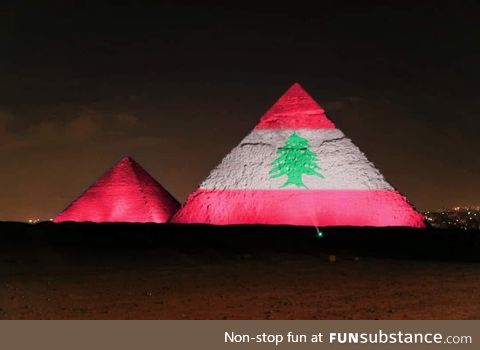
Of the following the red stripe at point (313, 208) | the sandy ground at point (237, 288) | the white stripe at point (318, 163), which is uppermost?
the white stripe at point (318, 163)

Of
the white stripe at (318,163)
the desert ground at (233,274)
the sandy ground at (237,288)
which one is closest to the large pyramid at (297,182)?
the white stripe at (318,163)

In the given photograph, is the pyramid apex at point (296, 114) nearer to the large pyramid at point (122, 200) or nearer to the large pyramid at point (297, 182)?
the large pyramid at point (297, 182)

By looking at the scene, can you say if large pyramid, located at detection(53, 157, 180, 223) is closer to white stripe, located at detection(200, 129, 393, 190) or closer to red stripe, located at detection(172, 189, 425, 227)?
white stripe, located at detection(200, 129, 393, 190)

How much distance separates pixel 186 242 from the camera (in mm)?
19547

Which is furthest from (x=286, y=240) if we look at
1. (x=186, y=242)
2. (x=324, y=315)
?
(x=324, y=315)

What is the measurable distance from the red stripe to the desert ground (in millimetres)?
3352

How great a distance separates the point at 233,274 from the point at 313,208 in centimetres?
1298

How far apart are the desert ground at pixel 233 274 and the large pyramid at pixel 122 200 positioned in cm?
786

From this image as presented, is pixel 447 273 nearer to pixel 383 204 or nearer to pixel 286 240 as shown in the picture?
pixel 286 240

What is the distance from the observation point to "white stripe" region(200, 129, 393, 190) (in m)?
27.2

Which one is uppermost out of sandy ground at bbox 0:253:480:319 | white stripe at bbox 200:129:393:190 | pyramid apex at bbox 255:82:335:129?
pyramid apex at bbox 255:82:335:129

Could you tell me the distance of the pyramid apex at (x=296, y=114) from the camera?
27939 millimetres

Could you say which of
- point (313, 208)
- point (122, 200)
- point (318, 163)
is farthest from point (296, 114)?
point (122, 200)

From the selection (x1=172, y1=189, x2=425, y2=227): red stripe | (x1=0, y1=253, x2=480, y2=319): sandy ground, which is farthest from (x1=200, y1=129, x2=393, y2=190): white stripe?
(x1=0, y1=253, x2=480, y2=319): sandy ground
